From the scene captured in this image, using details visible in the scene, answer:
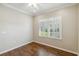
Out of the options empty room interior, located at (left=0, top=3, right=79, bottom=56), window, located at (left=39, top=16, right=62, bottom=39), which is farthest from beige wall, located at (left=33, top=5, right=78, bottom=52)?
window, located at (left=39, top=16, right=62, bottom=39)

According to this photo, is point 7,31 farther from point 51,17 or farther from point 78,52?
point 78,52

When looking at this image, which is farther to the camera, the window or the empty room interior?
the window

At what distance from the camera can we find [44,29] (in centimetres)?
341

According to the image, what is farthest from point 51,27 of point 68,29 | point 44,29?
point 68,29

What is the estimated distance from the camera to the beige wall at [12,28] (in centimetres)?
211

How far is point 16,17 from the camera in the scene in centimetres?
271

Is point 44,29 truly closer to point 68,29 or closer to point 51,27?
point 51,27

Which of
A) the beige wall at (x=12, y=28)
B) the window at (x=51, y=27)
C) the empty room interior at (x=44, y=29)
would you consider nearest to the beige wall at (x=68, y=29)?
the empty room interior at (x=44, y=29)

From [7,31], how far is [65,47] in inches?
90.5

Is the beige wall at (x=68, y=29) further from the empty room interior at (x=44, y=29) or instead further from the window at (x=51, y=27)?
the window at (x=51, y=27)

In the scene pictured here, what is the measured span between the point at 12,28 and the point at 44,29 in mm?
1666

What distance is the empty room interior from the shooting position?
83.5 inches

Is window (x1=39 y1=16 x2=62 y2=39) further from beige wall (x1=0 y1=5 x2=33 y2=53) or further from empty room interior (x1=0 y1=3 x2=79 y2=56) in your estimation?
beige wall (x1=0 y1=5 x2=33 y2=53)

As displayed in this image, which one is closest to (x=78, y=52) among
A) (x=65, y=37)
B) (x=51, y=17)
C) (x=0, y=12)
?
(x=65, y=37)
